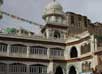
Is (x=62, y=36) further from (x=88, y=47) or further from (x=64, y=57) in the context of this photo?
(x=88, y=47)

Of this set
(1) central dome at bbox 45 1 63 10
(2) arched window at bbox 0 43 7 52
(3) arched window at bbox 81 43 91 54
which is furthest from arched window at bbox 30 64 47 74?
(1) central dome at bbox 45 1 63 10

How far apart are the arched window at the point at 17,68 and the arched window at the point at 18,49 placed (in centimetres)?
233

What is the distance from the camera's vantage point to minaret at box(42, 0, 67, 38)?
5798 centimetres

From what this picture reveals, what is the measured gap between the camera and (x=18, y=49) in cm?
5191

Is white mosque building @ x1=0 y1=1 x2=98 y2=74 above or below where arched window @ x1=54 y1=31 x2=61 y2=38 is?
below

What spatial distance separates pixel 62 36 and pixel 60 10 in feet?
20.6

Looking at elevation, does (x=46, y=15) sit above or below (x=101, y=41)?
above

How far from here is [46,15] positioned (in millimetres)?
60938

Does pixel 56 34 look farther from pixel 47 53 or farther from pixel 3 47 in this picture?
pixel 3 47

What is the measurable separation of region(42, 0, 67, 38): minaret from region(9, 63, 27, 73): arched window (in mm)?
9083

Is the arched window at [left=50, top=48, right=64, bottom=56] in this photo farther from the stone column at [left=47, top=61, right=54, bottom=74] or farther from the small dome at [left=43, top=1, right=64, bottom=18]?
the small dome at [left=43, top=1, right=64, bottom=18]

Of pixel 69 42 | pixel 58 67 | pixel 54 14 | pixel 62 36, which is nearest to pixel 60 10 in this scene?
pixel 54 14

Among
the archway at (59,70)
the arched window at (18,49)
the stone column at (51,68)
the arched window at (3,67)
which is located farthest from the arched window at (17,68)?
the archway at (59,70)

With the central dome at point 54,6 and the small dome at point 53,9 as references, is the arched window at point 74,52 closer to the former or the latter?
the small dome at point 53,9
